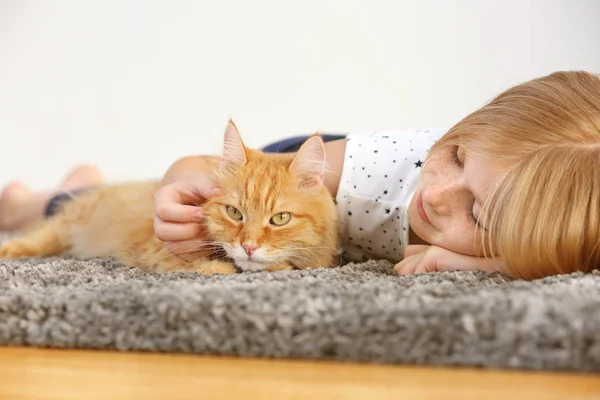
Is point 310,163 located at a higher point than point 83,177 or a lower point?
higher

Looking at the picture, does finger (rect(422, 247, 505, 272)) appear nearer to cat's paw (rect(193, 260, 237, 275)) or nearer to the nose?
the nose

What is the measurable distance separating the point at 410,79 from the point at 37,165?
6.97ft

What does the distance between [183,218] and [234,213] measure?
0.12 metres

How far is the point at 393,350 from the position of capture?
0.69m

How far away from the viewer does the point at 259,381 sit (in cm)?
65

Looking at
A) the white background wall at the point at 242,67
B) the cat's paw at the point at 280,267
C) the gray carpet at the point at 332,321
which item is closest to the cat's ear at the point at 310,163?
the cat's paw at the point at 280,267

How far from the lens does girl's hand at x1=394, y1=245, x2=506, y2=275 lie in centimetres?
116

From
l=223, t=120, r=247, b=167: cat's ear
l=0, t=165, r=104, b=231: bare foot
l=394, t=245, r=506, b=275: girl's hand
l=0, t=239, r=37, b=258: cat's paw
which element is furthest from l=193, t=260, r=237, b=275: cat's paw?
l=0, t=165, r=104, b=231: bare foot

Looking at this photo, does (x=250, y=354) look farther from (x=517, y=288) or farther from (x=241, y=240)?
(x=241, y=240)

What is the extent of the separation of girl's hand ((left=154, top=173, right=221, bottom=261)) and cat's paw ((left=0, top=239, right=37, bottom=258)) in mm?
656

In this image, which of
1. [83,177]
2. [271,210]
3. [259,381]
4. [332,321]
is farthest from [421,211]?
[83,177]

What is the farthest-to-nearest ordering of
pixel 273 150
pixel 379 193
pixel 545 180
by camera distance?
pixel 273 150 < pixel 379 193 < pixel 545 180

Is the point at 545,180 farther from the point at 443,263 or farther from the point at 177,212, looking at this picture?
the point at 177,212

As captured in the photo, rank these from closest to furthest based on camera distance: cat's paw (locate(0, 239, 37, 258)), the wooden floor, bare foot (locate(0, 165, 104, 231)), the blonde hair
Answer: the wooden floor < the blonde hair < cat's paw (locate(0, 239, 37, 258)) < bare foot (locate(0, 165, 104, 231))
